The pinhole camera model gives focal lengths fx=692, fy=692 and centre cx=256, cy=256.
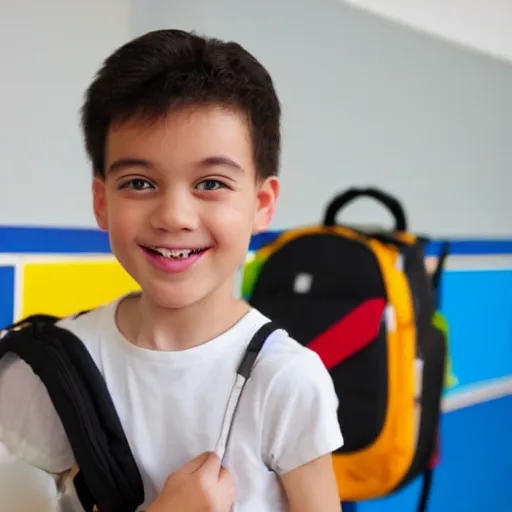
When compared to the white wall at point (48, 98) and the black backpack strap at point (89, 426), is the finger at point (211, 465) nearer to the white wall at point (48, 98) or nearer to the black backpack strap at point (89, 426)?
the black backpack strap at point (89, 426)

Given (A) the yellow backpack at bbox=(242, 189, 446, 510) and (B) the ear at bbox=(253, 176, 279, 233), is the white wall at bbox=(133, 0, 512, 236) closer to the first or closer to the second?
(A) the yellow backpack at bbox=(242, 189, 446, 510)

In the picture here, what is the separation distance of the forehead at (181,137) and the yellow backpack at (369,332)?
0.46 metres

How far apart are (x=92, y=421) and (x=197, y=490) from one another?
130 millimetres

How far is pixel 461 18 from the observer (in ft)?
6.61

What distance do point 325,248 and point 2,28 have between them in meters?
0.64

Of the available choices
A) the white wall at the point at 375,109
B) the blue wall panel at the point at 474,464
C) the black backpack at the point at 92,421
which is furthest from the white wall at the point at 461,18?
the black backpack at the point at 92,421

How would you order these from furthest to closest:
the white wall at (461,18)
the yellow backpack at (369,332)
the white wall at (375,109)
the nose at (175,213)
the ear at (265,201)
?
the white wall at (461,18)
the white wall at (375,109)
the yellow backpack at (369,332)
the ear at (265,201)
the nose at (175,213)

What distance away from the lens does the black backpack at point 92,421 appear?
69cm

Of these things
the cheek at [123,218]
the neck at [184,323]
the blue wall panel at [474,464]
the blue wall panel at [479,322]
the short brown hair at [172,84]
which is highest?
the short brown hair at [172,84]

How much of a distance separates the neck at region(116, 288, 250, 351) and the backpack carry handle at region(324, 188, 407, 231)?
0.45 metres

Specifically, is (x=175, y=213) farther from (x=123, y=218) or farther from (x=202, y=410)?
(x=202, y=410)

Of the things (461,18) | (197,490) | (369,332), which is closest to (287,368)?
(197,490)

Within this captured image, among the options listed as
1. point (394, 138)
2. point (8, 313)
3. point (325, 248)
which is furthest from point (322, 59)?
point (8, 313)

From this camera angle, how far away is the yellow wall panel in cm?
109
